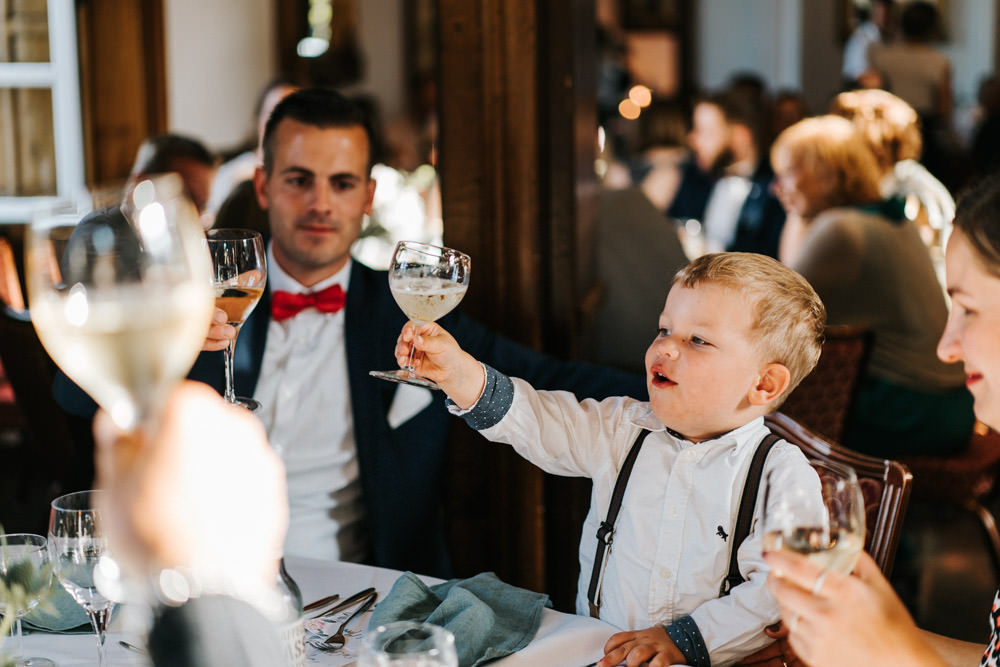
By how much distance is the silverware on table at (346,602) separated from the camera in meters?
1.37

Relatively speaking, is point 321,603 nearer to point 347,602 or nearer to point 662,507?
point 347,602

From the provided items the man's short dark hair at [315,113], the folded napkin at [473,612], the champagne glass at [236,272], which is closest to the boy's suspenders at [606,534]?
the folded napkin at [473,612]

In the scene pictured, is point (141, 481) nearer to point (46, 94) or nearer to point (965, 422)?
point (965, 422)

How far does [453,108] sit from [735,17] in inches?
377

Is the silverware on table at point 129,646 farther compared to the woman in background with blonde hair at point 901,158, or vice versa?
the woman in background with blonde hair at point 901,158

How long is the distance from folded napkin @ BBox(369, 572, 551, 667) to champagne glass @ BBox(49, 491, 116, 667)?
0.32 metres

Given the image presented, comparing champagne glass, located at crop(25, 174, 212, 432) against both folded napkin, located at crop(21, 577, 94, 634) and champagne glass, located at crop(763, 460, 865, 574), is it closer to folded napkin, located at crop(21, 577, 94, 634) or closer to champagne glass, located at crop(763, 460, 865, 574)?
champagne glass, located at crop(763, 460, 865, 574)

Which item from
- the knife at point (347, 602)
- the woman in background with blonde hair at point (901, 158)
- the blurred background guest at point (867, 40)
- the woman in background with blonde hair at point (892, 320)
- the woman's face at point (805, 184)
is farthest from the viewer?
the blurred background guest at point (867, 40)

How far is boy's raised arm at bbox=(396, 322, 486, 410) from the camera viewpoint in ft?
5.11

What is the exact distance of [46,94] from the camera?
174 inches

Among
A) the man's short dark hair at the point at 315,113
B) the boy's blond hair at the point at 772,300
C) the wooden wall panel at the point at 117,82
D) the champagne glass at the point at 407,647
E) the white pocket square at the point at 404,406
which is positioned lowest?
the white pocket square at the point at 404,406

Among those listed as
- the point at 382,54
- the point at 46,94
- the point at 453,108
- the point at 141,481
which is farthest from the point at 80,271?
the point at 382,54

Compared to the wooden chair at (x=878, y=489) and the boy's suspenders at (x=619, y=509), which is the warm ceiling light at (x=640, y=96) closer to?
the wooden chair at (x=878, y=489)

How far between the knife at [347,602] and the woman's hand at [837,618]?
0.63 m
